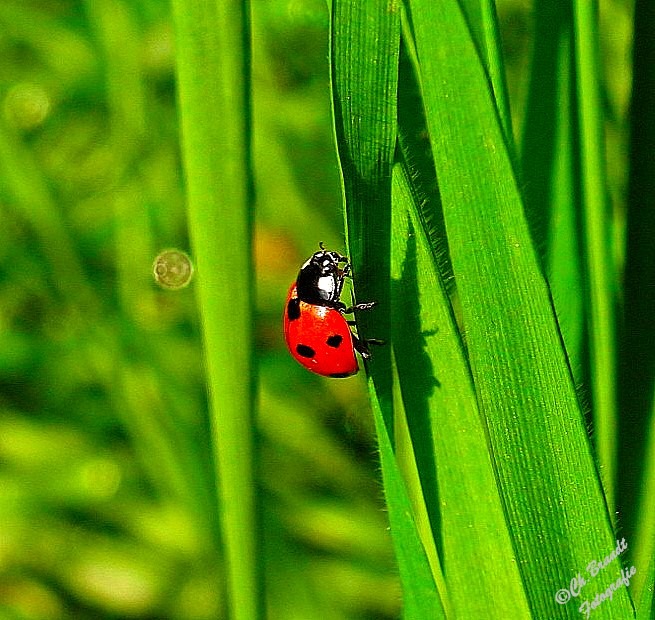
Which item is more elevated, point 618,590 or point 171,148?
point 171,148

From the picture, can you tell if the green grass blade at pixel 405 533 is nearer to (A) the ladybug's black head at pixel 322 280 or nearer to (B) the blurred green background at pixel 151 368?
(A) the ladybug's black head at pixel 322 280

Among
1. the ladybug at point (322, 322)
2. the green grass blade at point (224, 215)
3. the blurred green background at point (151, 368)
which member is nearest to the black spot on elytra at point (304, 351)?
the ladybug at point (322, 322)

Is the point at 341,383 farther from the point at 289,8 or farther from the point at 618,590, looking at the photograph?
the point at 618,590

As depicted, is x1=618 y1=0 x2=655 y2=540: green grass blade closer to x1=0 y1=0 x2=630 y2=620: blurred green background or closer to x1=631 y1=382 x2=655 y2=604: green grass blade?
x1=631 y1=382 x2=655 y2=604: green grass blade

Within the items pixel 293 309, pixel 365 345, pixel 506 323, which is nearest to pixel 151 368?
pixel 293 309

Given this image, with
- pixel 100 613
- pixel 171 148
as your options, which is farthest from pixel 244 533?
pixel 171 148

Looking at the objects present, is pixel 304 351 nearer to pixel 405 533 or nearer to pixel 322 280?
pixel 322 280

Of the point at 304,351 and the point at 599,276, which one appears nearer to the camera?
the point at 599,276
